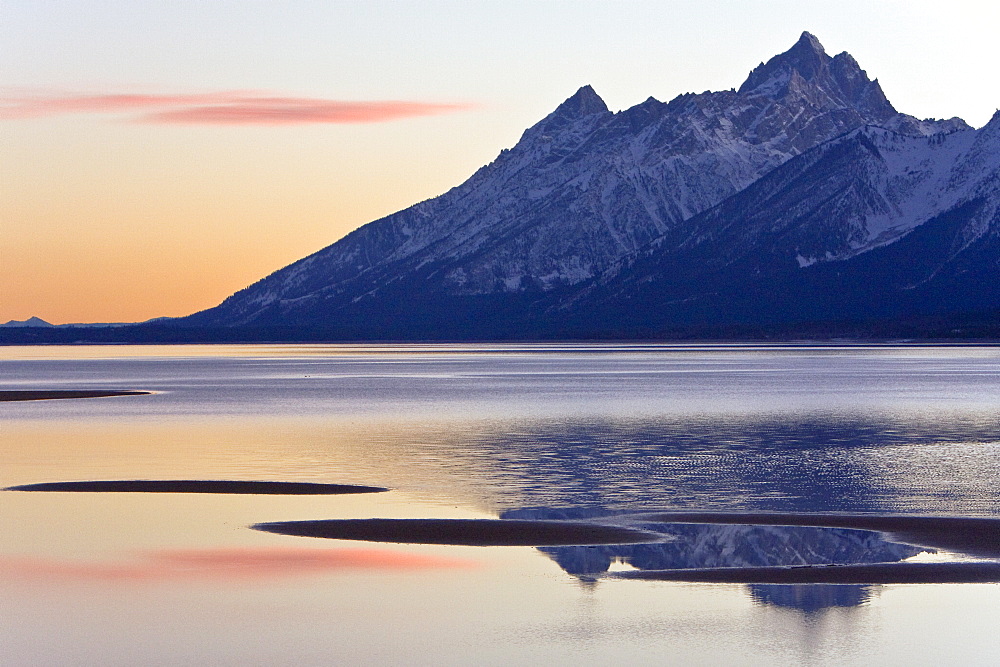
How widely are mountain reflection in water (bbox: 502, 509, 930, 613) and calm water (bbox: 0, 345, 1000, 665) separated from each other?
127 mm

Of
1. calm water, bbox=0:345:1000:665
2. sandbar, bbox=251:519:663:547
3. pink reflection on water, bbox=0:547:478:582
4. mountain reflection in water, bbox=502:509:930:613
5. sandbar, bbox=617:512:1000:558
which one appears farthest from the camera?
sandbar, bbox=251:519:663:547

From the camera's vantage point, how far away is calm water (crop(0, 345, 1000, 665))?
2564 cm

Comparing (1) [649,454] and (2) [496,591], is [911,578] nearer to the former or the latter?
(2) [496,591]

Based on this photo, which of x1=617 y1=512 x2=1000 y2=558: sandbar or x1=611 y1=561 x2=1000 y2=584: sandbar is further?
x1=617 y1=512 x2=1000 y2=558: sandbar

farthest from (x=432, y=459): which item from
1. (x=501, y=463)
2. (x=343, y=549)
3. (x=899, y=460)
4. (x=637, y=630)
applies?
(x=637, y=630)

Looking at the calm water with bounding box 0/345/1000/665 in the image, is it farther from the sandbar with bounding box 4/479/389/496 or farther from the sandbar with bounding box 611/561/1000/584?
the sandbar with bounding box 4/479/389/496

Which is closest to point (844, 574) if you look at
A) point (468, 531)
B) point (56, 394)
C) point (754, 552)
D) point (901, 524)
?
point (754, 552)

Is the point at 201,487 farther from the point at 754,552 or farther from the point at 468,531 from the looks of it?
the point at 754,552

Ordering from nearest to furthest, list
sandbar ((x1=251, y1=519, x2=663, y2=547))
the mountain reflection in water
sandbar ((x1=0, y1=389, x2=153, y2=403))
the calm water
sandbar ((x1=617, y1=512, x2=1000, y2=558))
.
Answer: the calm water
the mountain reflection in water
sandbar ((x1=617, y1=512, x2=1000, y2=558))
sandbar ((x1=251, y1=519, x2=663, y2=547))
sandbar ((x1=0, y1=389, x2=153, y2=403))

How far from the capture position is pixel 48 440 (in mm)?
69750

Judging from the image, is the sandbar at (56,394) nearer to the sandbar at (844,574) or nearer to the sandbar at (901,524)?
the sandbar at (901,524)

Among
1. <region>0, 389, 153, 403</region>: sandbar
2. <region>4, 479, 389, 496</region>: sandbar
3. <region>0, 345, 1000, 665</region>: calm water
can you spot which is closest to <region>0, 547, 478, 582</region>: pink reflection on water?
<region>0, 345, 1000, 665</region>: calm water

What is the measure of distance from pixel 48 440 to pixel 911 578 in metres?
48.8

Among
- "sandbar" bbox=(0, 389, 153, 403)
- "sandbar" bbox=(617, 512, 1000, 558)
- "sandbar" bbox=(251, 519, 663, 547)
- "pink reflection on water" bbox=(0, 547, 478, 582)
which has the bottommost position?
"pink reflection on water" bbox=(0, 547, 478, 582)
